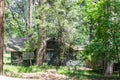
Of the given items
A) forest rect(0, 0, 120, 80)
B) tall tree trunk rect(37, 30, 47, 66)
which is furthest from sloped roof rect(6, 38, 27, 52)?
tall tree trunk rect(37, 30, 47, 66)

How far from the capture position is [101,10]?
18.6 meters

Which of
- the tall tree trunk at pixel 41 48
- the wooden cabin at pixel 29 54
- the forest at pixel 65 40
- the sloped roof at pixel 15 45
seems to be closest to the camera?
the forest at pixel 65 40

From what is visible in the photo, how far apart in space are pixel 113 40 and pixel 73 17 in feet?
47.5

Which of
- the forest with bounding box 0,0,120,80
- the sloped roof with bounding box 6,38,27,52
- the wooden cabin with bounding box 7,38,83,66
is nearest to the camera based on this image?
the forest with bounding box 0,0,120,80

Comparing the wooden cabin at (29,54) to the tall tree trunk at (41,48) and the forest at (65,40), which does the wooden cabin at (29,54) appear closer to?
the forest at (65,40)

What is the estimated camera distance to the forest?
18359mm

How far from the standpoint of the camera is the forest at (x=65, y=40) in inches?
723

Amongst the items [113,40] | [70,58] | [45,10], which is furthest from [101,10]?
[70,58]

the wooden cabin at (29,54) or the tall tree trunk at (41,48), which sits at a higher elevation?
the tall tree trunk at (41,48)

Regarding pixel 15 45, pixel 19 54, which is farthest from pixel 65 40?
pixel 15 45

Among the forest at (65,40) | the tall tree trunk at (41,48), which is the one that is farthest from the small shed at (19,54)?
the tall tree trunk at (41,48)

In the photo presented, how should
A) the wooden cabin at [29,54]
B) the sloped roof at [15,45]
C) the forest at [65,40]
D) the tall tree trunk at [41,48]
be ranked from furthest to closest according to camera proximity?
the sloped roof at [15,45], the wooden cabin at [29,54], the tall tree trunk at [41,48], the forest at [65,40]

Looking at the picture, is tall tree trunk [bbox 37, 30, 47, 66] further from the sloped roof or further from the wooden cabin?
the sloped roof

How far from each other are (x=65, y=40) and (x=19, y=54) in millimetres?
10122
